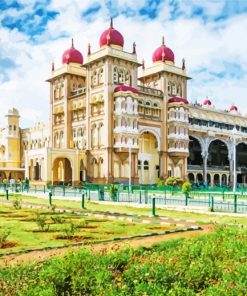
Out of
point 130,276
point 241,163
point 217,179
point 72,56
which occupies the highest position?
point 72,56

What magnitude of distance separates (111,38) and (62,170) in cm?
1833

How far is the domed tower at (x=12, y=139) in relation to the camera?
67500 millimetres

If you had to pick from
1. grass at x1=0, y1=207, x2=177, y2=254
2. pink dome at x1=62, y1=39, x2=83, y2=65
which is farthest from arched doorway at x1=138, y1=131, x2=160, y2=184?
grass at x1=0, y1=207, x2=177, y2=254

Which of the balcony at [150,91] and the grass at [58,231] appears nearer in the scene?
the grass at [58,231]

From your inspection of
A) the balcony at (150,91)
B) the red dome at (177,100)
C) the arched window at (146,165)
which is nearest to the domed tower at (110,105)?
the balcony at (150,91)

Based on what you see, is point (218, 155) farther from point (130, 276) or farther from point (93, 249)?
point (130, 276)

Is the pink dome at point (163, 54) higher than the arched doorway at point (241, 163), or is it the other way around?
the pink dome at point (163, 54)

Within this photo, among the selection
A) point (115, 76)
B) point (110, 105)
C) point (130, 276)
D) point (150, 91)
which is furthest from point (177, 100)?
point (130, 276)

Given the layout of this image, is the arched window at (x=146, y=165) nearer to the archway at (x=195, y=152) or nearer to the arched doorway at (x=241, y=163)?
the archway at (x=195, y=152)

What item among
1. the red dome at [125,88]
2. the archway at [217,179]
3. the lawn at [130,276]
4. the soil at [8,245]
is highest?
the red dome at [125,88]

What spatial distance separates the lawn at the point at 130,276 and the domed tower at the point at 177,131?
154 feet

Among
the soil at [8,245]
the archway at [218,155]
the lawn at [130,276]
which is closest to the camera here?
the lawn at [130,276]

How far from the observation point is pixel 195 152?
64.0 meters

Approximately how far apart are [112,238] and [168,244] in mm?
2237
